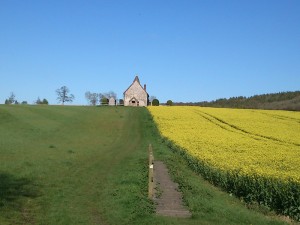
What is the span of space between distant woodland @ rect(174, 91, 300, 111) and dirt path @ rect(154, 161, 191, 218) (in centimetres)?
7346

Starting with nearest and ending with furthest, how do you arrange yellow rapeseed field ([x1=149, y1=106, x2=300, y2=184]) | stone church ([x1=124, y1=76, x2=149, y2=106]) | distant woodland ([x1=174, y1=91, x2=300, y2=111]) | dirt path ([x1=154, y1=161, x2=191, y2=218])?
dirt path ([x1=154, y1=161, x2=191, y2=218]) → yellow rapeseed field ([x1=149, y1=106, x2=300, y2=184]) → distant woodland ([x1=174, y1=91, x2=300, y2=111]) → stone church ([x1=124, y1=76, x2=149, y2=106])

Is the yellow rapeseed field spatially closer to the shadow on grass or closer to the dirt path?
the dirt path

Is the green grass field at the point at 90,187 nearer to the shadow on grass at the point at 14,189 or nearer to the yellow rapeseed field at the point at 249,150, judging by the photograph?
the shadow on grass at the point at 14,189

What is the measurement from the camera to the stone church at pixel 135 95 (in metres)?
123

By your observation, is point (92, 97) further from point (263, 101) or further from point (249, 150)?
point (249, 150)

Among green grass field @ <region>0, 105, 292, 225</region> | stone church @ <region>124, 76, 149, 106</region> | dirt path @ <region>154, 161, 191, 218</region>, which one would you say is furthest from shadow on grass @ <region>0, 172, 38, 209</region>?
stone church @ <region>124, 76, 149, 106</region>

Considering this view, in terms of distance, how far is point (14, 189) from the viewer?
16.0 m

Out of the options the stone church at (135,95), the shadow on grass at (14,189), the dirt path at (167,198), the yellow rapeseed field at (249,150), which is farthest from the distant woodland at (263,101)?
the shadow on grass at (14,189)

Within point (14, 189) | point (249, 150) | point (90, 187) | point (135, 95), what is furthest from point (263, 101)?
point (14, 189)

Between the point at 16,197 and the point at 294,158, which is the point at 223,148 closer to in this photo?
the point at 294,158

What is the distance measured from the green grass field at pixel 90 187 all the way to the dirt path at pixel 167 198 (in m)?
0.38

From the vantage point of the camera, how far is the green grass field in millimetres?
13383

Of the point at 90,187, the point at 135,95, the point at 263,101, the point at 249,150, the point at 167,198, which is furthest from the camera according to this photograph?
the point at 135,95

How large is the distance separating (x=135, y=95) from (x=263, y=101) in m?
35.8
